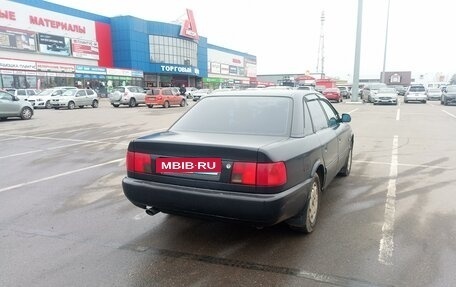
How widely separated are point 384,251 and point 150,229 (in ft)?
8.14

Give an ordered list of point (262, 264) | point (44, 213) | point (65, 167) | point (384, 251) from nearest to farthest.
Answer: point (262, 264)
point (384, 251)
point (44, 213)
point (65, 167)

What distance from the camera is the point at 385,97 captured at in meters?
28.8

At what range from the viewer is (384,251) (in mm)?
3602

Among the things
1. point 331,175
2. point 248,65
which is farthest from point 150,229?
point 248,65

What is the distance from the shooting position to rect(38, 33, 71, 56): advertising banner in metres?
42.9

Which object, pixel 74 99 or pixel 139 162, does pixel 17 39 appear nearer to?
pixel 74 99

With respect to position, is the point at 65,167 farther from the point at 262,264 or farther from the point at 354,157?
the point at 354,157

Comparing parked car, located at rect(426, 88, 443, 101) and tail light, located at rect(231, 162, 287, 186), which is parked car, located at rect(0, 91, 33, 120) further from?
parked car, located at rect(426, 88, 443, 101)

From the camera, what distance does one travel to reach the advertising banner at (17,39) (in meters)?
38.1

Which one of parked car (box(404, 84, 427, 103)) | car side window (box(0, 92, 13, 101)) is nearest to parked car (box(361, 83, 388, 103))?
parked car (box(404, 84, 427, 103))

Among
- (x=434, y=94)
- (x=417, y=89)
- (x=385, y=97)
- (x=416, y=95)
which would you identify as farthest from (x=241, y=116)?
(x=434, y=94)

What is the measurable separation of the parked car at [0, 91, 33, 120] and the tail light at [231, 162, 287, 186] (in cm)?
1689

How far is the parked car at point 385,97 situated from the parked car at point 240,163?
26866mm

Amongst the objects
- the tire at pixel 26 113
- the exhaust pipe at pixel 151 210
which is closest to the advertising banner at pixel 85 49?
the tire at pixel 26 113
